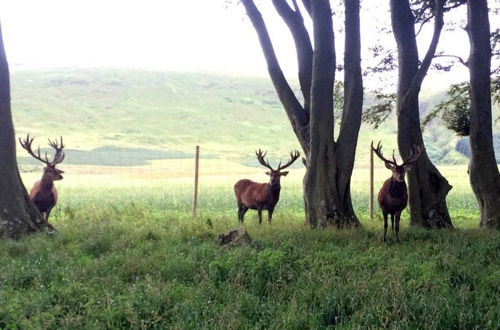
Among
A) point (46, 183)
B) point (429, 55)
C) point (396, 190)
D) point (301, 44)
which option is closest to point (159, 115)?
point (46, 183)

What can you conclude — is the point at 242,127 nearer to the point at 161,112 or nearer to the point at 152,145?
the point at 161,112

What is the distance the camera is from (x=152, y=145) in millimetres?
98438

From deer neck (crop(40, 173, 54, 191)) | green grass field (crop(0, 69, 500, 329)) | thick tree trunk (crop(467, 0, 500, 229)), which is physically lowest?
green grass field (crop(0, 69, 500, 329))

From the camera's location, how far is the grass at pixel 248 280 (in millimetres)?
5156

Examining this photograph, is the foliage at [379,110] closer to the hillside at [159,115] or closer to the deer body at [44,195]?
the deer body at [44,195]

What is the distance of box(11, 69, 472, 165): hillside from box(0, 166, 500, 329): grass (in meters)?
57.2

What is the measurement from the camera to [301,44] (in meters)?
12.6

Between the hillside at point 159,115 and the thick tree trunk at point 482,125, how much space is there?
184 ft

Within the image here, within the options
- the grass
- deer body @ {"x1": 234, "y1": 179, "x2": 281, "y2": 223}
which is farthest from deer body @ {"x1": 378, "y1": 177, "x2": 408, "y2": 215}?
deer body @ {"x1": 234, "y1": 179, "x2": 281, "y2": 223}

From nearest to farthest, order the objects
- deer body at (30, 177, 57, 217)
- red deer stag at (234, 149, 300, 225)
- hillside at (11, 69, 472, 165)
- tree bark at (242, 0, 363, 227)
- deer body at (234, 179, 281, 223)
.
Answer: tree bark at (242, 0, 363, 227), deer body at (30, 177, 57, 217), red deer stag at (234, 149, 300, 225), deer body at (234, 179, 281, 223), hillside at (11, 69, 472, 165)

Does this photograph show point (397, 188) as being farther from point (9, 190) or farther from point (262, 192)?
point (9, 190)

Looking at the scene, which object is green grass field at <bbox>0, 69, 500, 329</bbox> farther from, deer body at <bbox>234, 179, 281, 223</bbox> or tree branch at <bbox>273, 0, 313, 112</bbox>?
tree branch at <bbox>273, 0, 313, 112</bbox>

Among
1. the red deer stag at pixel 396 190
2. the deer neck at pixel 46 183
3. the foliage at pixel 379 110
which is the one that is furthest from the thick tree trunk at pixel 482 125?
the deer neck at pixel 46 183

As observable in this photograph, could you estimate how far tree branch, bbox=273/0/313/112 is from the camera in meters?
12.5
